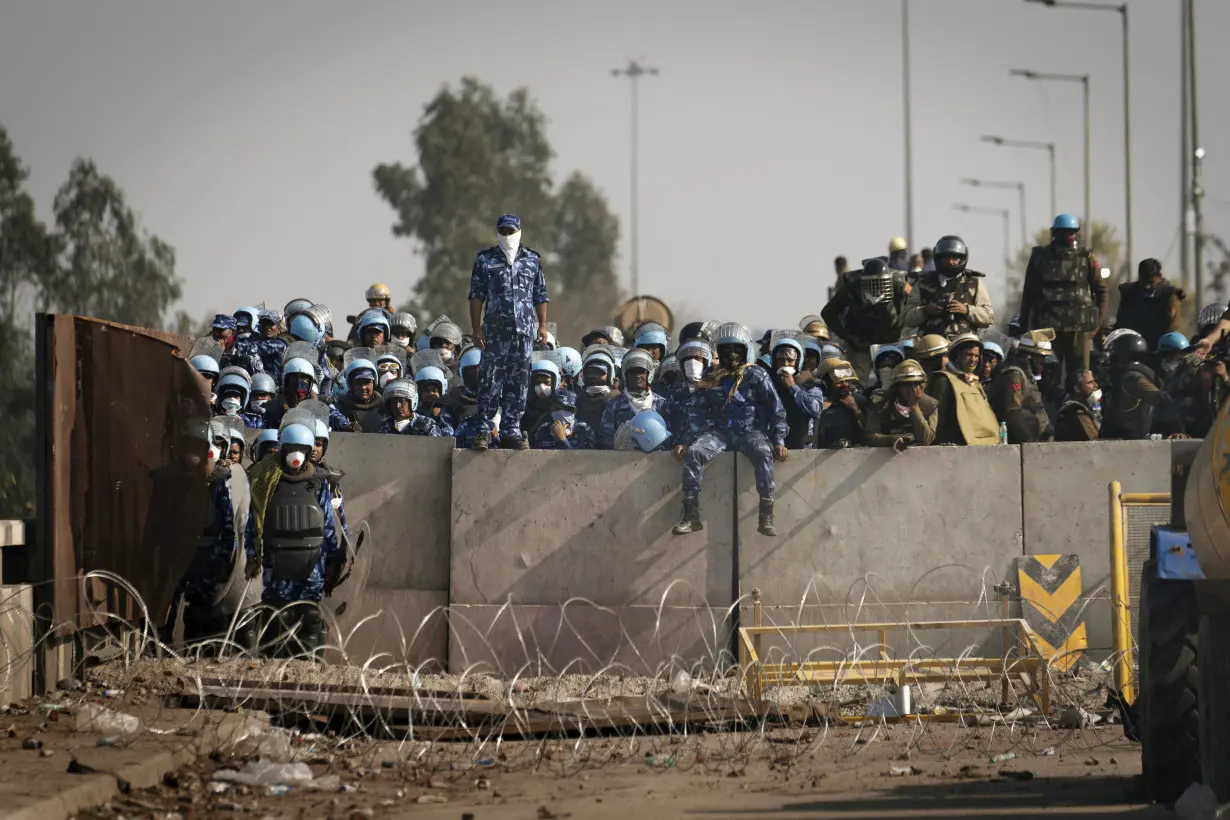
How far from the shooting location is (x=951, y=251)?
685 inches

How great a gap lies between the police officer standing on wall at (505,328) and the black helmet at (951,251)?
406 centimetres

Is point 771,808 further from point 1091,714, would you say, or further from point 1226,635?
point 1091,714

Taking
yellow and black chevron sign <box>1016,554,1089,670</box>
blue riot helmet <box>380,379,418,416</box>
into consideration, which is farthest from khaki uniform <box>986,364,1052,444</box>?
blue riot helmet <box>380,379,418,416</box>

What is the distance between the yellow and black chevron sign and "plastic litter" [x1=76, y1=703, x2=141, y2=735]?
6.96m

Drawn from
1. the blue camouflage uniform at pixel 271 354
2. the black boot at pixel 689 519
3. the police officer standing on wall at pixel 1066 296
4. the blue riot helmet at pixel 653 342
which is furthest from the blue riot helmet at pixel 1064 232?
the blue camouflage uniform at pixel 271 354

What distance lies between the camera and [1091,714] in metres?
12.8

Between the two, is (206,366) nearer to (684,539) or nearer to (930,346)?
(684,539)

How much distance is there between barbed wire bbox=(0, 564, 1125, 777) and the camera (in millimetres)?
11227

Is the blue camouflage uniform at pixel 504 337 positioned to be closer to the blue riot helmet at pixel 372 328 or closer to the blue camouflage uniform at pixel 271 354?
the blue camouflage uniform at pixel 271 354

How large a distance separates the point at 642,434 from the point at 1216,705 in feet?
24.4

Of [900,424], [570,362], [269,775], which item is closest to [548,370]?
[570,362]

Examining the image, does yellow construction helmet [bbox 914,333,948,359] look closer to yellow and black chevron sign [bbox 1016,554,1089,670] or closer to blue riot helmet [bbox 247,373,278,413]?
yellow and black chevron sign [bbox 1016,554,1089,670]

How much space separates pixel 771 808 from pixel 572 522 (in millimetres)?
6063

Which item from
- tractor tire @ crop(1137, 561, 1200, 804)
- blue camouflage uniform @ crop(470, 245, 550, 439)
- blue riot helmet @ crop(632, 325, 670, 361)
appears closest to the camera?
tractor tire @ crop(1137, 561, 1200, 804)
